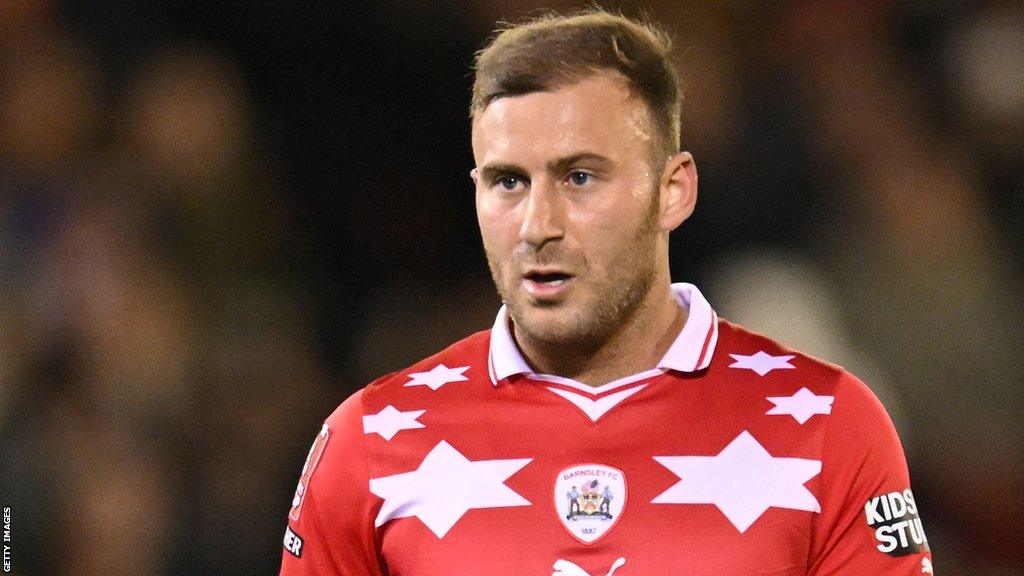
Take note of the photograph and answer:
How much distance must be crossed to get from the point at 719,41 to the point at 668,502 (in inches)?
116

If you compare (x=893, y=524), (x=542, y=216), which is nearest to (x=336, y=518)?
(x=542, y=216)

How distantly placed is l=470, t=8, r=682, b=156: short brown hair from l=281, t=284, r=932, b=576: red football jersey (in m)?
0.44

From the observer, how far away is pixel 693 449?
261 cm

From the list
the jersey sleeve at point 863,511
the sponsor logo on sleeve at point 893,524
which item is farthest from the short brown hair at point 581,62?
the sponsor logo on sleeve at point 893,524

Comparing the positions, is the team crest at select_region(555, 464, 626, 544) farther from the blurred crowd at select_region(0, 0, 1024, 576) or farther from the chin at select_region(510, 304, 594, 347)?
the blurred crowd at select_region(0, 0, 1024, 576)

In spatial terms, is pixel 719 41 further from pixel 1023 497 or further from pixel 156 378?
pixel 156 378

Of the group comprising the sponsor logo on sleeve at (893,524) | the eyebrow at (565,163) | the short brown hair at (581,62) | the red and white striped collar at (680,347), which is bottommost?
the sponsor logo on sleeve at (893,524)

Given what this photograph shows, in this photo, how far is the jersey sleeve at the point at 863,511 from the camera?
2.51 m

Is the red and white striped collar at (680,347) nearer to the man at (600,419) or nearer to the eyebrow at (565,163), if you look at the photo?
the man at (600,419)

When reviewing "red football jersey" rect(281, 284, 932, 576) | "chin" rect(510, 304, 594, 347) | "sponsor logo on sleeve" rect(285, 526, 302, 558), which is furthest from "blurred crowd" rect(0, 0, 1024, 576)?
"chin" rect(510, 304, 594, 347)

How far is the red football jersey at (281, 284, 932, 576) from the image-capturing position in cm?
252

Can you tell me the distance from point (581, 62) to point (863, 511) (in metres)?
1.01

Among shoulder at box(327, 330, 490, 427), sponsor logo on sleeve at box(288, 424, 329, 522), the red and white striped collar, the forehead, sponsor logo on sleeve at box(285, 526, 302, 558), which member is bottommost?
sponsor logo on sleeve at box(285, 526, 302, 558)

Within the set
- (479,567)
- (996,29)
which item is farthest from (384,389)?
(996,29)
